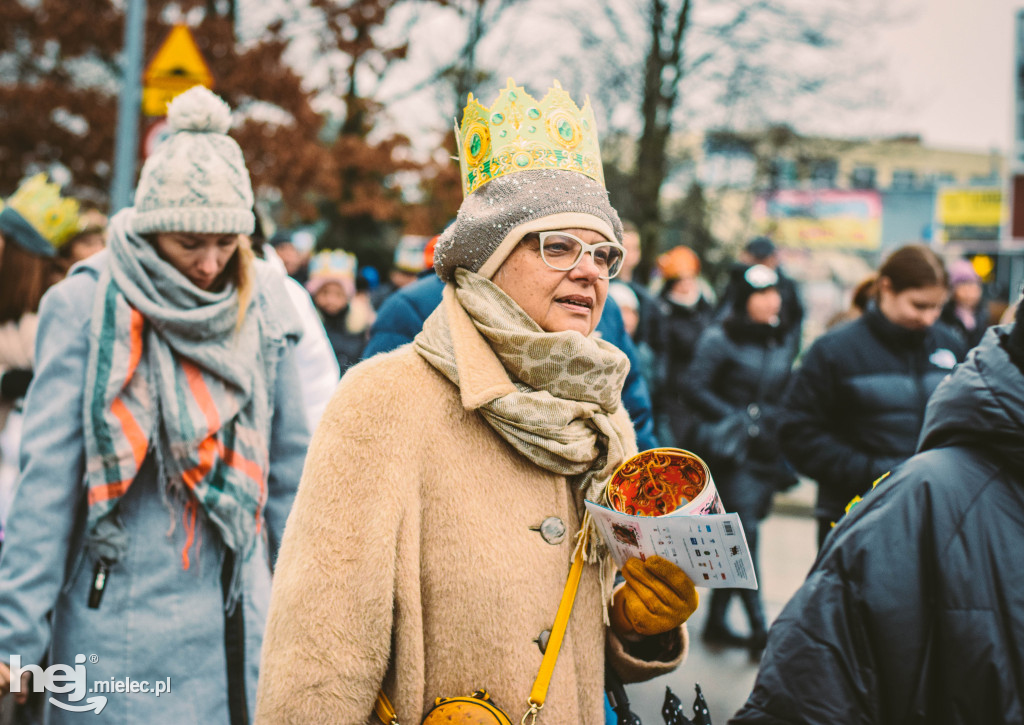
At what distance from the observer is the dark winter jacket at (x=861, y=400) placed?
445 cm

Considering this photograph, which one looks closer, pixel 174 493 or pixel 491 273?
pixel 491 273

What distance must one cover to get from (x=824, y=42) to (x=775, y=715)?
15.4m

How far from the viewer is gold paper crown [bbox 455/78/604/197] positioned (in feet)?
7.29

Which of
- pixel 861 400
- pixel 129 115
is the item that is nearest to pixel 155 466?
pixel 861 400

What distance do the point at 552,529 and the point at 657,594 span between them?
0.85 ft

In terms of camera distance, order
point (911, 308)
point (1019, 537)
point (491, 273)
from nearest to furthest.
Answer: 1. point (1019, 537)
2. point (491, 273)
3. point (911, 308)

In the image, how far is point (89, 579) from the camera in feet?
8.79

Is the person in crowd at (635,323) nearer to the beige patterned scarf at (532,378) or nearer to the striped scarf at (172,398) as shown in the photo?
the striped scarf at (172,398)

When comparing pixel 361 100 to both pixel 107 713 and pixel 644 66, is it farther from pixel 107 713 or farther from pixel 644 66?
pixel 107 713

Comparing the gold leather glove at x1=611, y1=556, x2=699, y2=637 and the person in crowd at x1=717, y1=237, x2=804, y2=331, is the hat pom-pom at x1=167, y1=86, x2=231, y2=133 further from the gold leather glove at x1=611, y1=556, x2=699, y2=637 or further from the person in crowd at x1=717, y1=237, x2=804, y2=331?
the person in crowd at x1=717, y1=237, x2=804, y2=331

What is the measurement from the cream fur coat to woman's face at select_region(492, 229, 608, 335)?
20 centimetres

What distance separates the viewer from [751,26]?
615 inches

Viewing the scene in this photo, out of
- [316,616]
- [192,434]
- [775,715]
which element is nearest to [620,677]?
[775,715]

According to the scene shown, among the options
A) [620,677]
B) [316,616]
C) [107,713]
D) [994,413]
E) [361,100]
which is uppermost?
[361,100]
